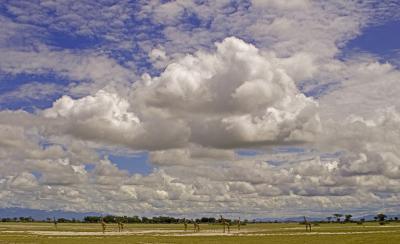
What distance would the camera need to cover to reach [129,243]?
3000 inches

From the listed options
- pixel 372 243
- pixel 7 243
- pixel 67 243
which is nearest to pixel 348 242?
pixel 372 243

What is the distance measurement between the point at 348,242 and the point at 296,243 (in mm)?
6819

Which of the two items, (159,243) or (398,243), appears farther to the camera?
(159,243)

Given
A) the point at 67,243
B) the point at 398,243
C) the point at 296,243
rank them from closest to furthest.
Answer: the point at 398,243 → the point at 296,243 → the point at 67,243

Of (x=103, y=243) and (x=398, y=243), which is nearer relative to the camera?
(x=398, y=243)

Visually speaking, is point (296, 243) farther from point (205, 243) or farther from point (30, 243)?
point (30, 243)

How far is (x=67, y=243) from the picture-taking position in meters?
78.2

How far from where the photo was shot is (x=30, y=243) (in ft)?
250

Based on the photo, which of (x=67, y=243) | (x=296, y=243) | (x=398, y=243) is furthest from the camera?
(x=67, y=243)

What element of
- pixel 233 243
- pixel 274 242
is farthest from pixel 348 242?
pixel 233 243

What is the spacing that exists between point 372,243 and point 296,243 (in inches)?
373

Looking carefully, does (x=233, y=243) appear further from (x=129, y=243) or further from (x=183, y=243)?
(x=129, y=243)

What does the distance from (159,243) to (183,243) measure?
3.67 meters

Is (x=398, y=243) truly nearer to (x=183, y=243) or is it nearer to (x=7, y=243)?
(x=183, y=243)
